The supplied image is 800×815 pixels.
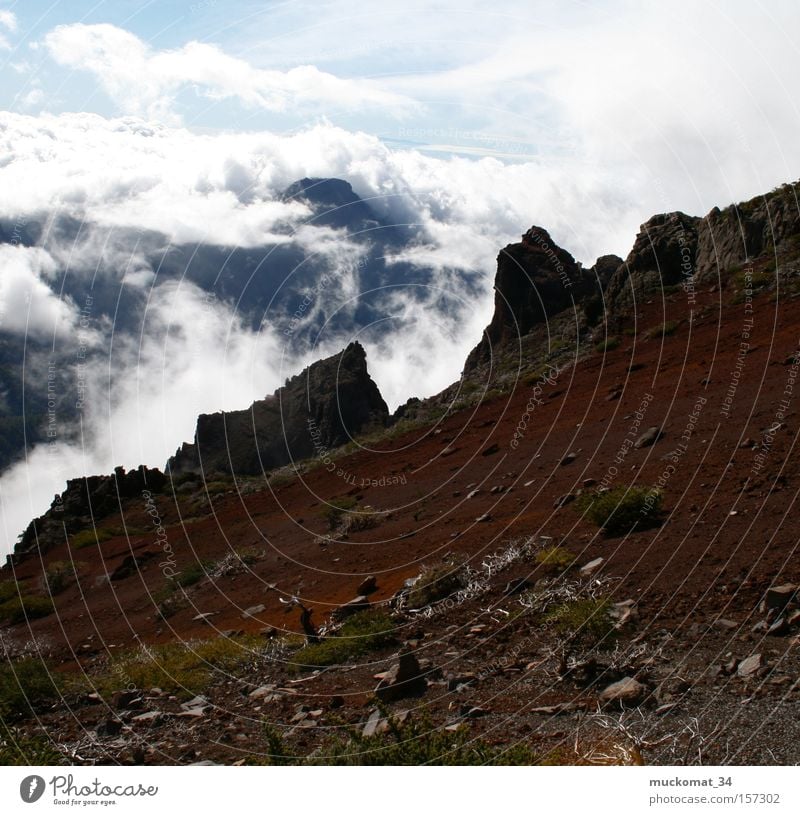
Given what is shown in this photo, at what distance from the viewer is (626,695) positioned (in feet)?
25.4

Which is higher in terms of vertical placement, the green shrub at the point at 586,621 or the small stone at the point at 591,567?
the small stone at the point at 591,567

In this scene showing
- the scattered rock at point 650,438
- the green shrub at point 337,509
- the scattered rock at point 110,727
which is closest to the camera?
the scattered rock at point 110,727

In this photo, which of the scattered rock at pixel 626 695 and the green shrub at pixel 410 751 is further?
the scattered rock at pixel 626 695

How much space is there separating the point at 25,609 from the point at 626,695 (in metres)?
21.0

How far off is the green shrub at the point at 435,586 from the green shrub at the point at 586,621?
2376 mm

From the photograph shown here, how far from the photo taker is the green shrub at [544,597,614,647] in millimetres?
9320

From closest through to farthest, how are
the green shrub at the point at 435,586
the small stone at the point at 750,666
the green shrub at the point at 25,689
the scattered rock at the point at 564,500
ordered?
the small stone at the point at 750,666, the green shrub at the point at 25,689, the green shrub at the point at 435,586, the scattered rock at the point at 564,500

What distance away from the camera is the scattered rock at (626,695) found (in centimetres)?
767

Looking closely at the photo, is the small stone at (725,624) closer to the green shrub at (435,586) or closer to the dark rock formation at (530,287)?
the green shrub at (435,586)

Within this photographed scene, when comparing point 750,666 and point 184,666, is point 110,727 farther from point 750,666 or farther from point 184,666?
point 750,666

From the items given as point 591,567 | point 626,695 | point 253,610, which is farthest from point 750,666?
point 253,610

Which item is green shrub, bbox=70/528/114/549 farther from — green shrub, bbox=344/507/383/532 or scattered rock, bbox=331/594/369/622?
scattered rock, bbox=331/594/369/622

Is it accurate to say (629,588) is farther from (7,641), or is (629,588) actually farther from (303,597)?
(7,641)

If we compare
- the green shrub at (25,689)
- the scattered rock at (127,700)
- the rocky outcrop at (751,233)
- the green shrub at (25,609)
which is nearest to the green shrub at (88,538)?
the green shrub at (25,609)
